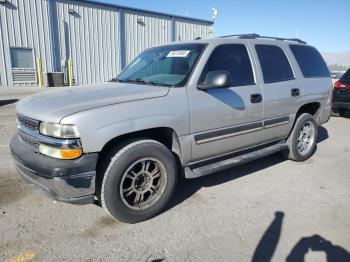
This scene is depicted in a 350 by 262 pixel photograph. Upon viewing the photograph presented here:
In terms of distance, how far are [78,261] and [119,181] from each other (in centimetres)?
79

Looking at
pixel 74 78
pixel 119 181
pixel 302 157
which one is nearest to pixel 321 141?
pixel 302 157

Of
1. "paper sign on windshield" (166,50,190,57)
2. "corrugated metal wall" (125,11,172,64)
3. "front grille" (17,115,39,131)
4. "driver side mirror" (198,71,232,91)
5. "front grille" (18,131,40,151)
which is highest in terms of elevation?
"corrugated metal wall" (125,11,172,64)

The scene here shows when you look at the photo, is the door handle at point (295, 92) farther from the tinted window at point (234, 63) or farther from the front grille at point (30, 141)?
the front grille at point (30, 141)

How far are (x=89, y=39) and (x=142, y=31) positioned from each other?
4007mm

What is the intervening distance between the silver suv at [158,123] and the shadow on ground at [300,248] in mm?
1043

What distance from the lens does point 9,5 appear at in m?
16.1

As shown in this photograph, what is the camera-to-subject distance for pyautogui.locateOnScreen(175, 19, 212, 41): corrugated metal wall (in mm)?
23359

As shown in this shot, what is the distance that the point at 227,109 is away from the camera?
380 cm

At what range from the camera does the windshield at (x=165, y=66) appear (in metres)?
3.72

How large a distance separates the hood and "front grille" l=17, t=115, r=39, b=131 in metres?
0.05

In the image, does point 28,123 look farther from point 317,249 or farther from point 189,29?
point 189,29

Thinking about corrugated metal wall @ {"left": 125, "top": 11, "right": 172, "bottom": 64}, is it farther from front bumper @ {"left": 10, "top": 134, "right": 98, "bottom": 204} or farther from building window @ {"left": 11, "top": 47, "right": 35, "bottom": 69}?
front bumper @ {"left": 10, "top": 134, "right": 98, "bottom": 204}

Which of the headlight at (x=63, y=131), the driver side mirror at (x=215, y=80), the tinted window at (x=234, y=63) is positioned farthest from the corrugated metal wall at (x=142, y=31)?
the headlight at (x=63, y=131)

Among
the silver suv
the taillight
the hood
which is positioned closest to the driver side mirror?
the silver suv
